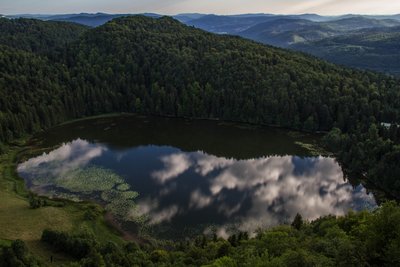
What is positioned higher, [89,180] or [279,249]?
[279,249]

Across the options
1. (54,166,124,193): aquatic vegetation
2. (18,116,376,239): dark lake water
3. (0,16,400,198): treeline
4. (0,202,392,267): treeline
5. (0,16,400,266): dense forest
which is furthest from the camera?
(0,16,400,198): treeline

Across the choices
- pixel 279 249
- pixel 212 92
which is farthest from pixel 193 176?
pixel 212 92

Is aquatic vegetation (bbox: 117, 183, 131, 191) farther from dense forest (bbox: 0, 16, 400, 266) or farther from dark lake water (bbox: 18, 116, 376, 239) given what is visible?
dense forest (bbox: 0, 16, 400, 266)

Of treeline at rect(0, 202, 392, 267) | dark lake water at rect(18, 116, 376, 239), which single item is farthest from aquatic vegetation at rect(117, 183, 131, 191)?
treeline at rect(0, 202, 392, 267)

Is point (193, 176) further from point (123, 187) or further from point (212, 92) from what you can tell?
point (212, 92)

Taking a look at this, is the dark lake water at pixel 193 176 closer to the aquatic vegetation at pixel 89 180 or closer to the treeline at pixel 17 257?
the aquatic vegetation at pixel 89 180

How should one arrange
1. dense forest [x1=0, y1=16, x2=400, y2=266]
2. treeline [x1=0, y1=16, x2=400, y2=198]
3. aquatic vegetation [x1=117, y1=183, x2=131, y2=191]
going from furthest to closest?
treeline [x1=0, y1=16, x2=400, y2=198]
dense forest [x1=0, y1=16, x2=400, y2=266]
aquatic vegetation [x1=117, y1=183, x2=131, y2=191]
